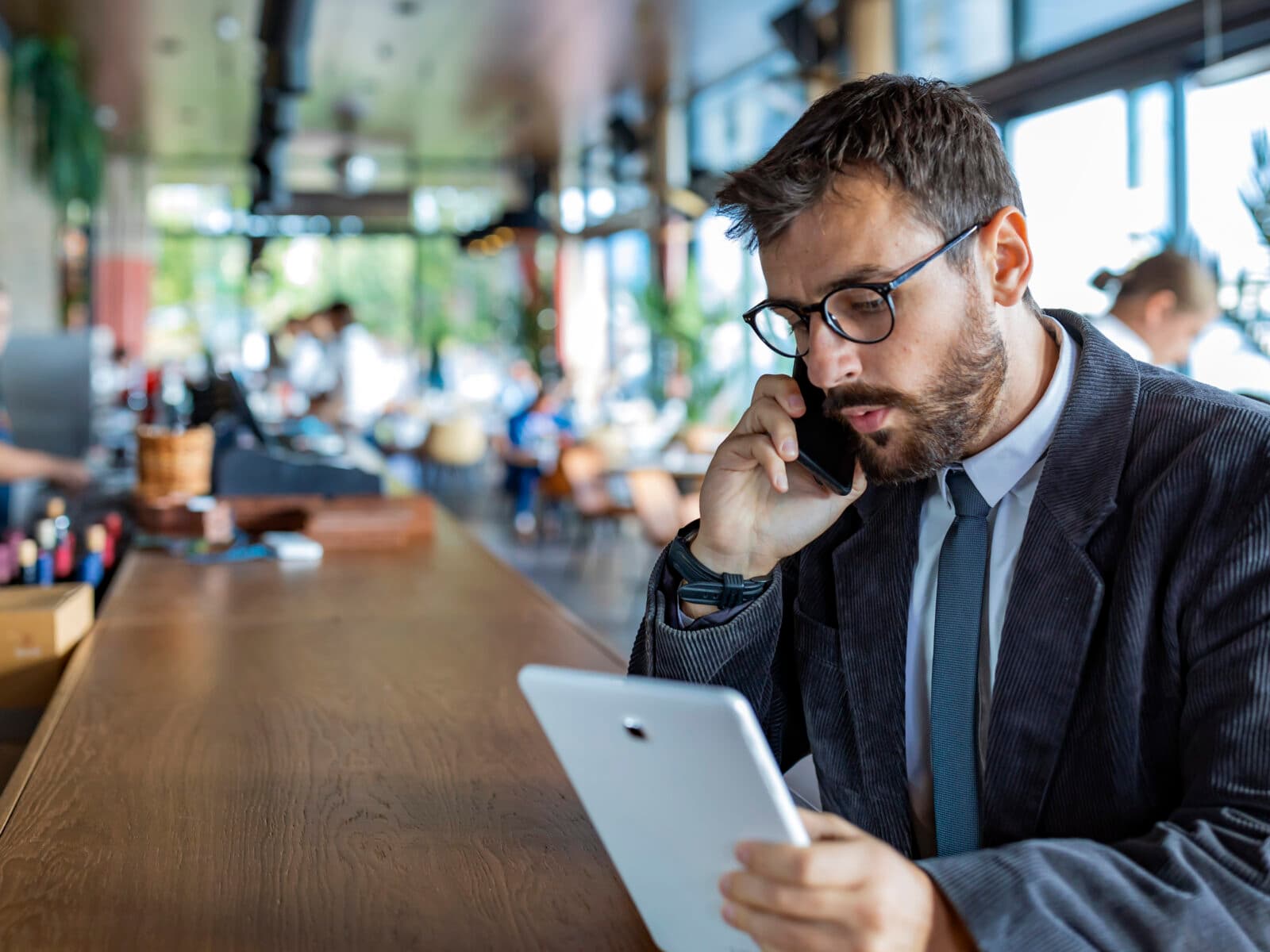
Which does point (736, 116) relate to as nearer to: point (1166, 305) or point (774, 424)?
point (1166, 305)

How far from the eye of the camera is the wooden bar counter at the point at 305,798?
113 cm

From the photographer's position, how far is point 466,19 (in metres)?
10.1

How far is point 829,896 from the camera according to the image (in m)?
0.82

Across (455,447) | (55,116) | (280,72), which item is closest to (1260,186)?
(280,72)

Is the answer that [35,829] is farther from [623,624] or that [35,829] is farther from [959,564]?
[623,624]

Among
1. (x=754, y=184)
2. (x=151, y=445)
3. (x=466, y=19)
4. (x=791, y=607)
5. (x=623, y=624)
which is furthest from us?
(x=466, y=19)

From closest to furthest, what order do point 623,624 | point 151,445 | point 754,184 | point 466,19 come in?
point 754,184
point 151,445
point 623,624
point 466,19

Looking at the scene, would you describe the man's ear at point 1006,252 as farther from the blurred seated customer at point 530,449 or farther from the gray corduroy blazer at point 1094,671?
the blurred seated customer at point 530,449

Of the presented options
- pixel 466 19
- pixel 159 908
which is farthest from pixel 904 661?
pixel 466 19

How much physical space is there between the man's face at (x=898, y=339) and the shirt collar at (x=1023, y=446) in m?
0.04

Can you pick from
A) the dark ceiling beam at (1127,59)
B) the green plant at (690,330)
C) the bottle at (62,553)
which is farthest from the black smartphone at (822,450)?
the green plant at (690,330)

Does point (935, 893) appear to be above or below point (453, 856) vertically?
above

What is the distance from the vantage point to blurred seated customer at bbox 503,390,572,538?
1050 centimetres

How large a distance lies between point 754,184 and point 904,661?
1.86ft
